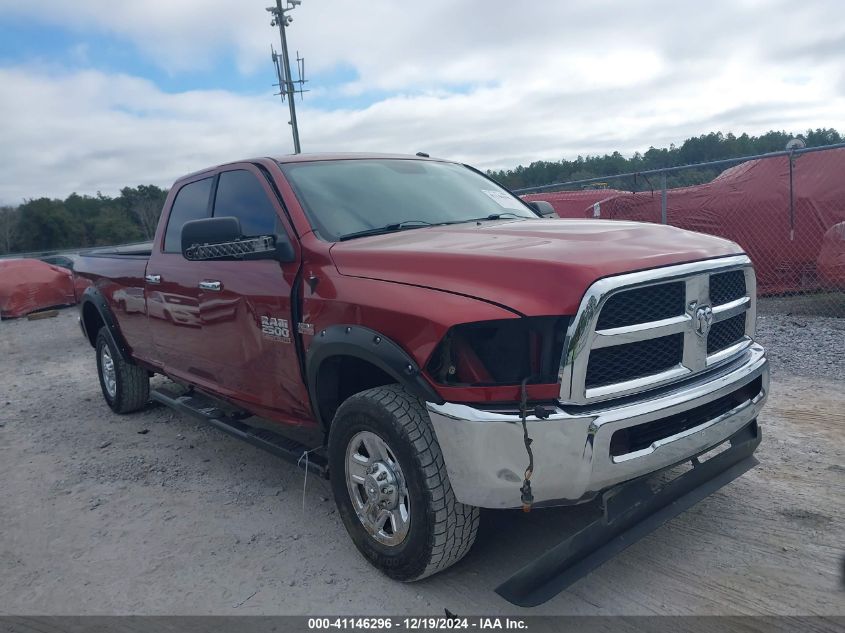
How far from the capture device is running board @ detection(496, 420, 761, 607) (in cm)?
258

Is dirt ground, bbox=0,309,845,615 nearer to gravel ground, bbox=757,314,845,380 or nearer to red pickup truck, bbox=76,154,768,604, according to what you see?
red pickup truck, bbox=76,154,768,604

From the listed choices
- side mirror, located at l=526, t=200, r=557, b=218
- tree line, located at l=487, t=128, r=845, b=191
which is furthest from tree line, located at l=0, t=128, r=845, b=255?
side mirror, located at l=526, t=200, r=557, b=218

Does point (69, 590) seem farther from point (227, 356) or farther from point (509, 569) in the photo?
point (509, 569)

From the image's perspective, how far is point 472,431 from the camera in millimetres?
2547

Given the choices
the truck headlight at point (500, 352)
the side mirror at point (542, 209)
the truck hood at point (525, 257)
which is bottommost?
the truck headlight at point (500, 352)

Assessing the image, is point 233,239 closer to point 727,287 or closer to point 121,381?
point 727,287

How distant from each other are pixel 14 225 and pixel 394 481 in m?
49.9

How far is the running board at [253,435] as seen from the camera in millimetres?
3620

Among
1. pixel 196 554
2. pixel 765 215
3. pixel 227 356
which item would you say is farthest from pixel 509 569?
pixel 765 215

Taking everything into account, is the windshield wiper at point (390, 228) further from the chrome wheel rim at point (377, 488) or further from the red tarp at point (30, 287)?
the red tarp at point (30, 287)

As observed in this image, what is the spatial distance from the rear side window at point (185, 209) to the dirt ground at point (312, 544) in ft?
5.20

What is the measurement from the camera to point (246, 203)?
165 inches

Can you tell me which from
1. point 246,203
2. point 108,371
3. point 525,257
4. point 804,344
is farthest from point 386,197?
point 804,344

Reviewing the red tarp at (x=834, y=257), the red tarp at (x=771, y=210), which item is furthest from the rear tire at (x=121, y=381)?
the red tarp at (x=834, y=257)
